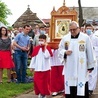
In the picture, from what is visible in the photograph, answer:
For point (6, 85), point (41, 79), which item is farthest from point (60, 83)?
point (6, 85)

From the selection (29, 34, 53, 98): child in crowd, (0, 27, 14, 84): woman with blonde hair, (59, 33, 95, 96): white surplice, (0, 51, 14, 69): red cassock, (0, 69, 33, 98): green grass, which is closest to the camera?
(59, 33, 95, 96): white surplice

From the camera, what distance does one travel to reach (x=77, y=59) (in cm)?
961

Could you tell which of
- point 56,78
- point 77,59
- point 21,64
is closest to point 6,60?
point 21,64

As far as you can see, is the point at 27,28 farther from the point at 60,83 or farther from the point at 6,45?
the point at 60,83

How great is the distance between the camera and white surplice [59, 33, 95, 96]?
956 centimetres

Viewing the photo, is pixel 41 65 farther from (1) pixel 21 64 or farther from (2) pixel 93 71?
(1) pixel 21 64

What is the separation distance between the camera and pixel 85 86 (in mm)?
9688

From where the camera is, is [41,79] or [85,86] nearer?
[85,86]

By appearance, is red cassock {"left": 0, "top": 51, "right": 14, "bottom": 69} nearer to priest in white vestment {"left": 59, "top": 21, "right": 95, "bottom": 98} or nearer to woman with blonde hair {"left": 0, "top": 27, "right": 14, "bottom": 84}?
woman with blonde hair {"left": 0, "top": 27, "right": 14, "bottom": 84}

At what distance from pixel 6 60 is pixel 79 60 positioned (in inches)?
188

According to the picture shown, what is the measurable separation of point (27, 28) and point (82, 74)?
4.31 m

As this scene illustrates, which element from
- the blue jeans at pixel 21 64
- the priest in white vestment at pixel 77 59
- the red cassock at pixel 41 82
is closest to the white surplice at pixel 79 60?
the priest in white vestment at pixel 77 59

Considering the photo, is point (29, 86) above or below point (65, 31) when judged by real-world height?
below

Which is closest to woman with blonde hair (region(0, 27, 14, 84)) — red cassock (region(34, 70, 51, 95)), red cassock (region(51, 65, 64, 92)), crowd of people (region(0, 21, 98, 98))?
crowd of people (region(0, 21, 98, 98))
